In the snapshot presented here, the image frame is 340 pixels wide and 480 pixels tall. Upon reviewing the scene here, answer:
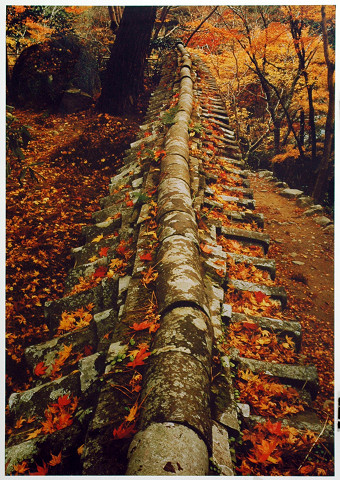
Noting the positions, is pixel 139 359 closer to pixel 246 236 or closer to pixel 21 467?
pixel 21 467

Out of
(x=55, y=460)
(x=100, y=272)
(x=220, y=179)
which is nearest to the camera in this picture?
(x=55, y=460)

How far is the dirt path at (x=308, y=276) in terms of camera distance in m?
3.62

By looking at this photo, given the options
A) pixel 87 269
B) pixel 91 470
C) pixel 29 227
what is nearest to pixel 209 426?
pixel 91 470

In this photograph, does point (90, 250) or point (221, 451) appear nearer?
point (221, 451)

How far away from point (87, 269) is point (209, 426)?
1790 mm

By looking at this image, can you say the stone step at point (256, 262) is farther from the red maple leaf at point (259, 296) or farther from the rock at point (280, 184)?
the rock at point (280, 184)

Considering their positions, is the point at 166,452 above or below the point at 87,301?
above

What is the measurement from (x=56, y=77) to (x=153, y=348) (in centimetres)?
736

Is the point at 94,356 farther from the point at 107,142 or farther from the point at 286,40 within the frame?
the point at 286,40

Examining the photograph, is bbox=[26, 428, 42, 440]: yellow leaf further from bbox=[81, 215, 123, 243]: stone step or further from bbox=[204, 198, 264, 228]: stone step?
bbox=[204, 198, 264, 228]: stone step

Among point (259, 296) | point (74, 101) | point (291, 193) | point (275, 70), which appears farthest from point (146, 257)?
point (275, 70)

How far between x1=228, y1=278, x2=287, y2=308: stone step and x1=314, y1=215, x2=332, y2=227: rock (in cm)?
511

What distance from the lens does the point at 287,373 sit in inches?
74.5

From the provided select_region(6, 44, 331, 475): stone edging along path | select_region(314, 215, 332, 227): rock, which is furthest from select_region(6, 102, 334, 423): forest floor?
select_region(6, 44, 331, 475): stone edging along path
